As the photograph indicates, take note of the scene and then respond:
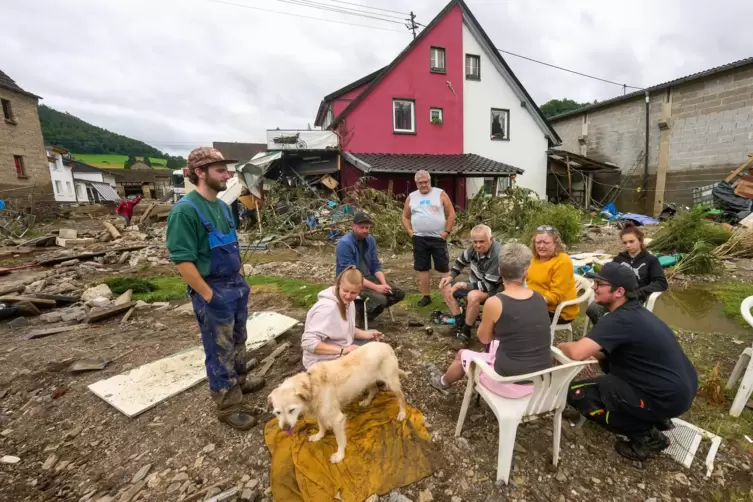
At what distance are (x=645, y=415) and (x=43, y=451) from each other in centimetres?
441

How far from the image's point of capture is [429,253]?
5137mm

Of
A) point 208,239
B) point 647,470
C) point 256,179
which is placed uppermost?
point 256,179

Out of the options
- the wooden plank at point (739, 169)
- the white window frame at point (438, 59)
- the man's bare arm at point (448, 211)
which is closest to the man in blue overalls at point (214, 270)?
the man's bare arm at point (448, 211)

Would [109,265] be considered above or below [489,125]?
below

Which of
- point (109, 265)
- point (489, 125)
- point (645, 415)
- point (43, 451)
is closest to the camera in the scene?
point (645, 415)

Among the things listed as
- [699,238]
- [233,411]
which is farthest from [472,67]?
[233,411]

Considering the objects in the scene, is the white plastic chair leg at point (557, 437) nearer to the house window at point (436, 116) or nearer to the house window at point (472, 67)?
the house window at point (436, 116)

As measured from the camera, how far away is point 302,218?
11234 mm

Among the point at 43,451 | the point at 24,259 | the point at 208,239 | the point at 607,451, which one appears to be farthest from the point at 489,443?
the point at 24,259

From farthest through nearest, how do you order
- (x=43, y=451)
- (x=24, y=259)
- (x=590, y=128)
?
(x=590, y=128)
(x=24, y=259)
(x=43, y=451)

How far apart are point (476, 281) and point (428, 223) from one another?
1.36m

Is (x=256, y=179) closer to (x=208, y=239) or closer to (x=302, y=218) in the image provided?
(x=302, y=218)

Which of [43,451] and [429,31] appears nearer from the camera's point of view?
[43,451]

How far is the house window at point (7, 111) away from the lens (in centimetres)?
1925
